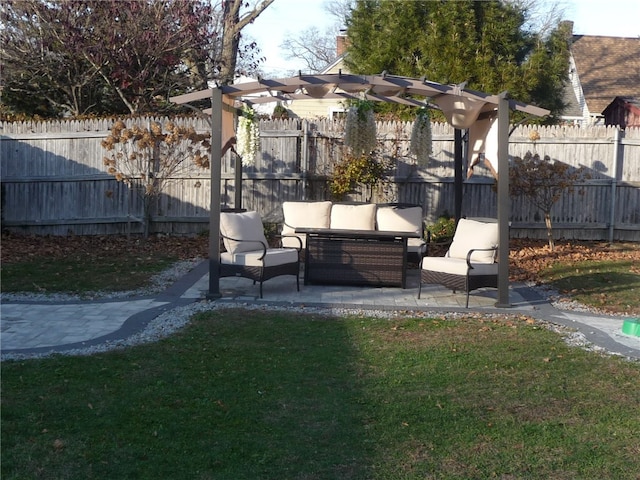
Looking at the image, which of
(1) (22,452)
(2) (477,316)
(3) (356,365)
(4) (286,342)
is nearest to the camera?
(1) (22,452)

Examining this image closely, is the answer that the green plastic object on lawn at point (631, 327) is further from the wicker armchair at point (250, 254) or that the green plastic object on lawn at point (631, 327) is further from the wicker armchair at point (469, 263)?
the wicker armchair at point (250, 254)

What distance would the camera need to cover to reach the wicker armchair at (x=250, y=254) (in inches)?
381

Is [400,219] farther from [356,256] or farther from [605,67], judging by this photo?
[605,67]

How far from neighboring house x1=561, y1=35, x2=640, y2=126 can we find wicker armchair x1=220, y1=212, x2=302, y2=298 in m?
18.8

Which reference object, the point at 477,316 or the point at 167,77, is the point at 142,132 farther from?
the point at 477,316

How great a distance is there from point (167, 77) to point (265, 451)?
15659 millimetres

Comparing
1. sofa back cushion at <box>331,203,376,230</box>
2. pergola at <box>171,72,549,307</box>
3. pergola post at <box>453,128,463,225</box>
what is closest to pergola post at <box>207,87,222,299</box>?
pergola at <box>171,72,549,307</box>

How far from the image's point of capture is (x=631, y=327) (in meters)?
8.14

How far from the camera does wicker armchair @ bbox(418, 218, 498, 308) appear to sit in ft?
30.9

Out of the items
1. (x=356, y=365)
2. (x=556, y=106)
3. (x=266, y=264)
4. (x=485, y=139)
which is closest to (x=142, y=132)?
(x=266, y=264)

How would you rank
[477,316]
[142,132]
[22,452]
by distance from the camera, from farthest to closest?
[142,132]
[477,316]
[22,452]

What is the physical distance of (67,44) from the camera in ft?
56.9

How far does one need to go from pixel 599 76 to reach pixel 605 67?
814mm

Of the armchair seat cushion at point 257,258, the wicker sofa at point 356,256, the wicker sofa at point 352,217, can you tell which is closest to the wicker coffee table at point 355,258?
the wicker sofa at point 356,256
